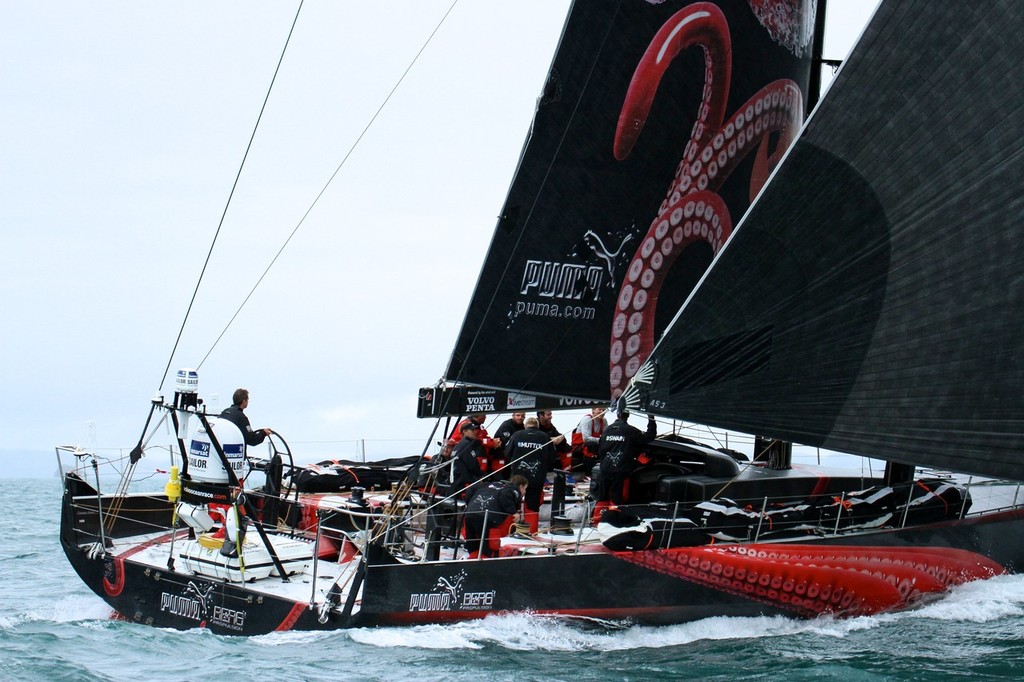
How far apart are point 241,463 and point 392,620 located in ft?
5.80

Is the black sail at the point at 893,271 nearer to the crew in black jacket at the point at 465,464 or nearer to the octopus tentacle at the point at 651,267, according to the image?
the crew in black jacket at the point at 465,464

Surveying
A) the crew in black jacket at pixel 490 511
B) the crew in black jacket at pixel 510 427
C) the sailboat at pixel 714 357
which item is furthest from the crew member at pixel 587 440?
the crew in black jacket at pixel 490 511

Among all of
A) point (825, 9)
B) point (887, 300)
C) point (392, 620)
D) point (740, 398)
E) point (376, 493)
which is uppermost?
point (825, 9)

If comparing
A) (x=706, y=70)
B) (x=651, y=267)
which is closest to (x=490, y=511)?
(x=651, y=267)

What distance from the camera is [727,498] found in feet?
34.5

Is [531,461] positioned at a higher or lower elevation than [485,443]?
lower

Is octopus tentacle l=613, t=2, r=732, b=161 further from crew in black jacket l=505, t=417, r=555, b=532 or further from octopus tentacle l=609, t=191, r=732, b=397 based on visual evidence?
crew in black jacket l=505, t=417, r=555, b=532

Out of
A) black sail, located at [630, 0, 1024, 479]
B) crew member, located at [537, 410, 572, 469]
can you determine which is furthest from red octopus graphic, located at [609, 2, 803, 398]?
black sail, located at [630, 0, 1024, 479]

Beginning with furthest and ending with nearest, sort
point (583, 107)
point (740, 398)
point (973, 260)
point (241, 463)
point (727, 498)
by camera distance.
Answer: point (583, 107), point (727, 498), point (241, 463), point (740, 398), point (973, 260)

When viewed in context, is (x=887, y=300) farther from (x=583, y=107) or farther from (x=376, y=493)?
(x=376, y=493)

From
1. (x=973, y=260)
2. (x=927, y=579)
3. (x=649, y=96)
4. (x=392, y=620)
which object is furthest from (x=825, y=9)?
(x=392, y=620)

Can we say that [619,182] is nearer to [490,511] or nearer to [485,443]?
[485,443]

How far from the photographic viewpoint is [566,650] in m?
8.70

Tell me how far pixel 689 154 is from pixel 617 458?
10.6ft
